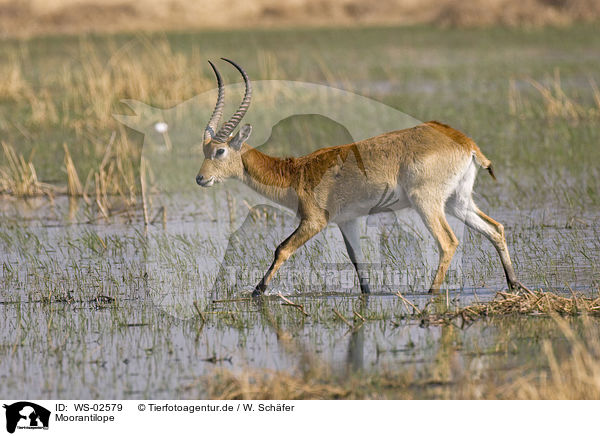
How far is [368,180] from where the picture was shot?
759cm

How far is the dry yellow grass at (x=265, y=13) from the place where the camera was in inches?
1276

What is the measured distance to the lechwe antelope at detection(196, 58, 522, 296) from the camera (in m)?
7.42

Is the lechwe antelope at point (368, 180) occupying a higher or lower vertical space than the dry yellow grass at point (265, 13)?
lower

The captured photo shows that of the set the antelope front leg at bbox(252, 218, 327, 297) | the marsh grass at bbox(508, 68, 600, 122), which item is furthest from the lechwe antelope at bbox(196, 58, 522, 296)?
the marsh grass at bbox(508, 68, 600, 122)

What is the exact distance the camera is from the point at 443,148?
7.46 metres

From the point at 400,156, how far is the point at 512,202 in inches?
134

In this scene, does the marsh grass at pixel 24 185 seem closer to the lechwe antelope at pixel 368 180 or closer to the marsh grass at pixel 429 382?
the lechwe antelope at pixel 368 180

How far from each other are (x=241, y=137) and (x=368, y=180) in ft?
3.47

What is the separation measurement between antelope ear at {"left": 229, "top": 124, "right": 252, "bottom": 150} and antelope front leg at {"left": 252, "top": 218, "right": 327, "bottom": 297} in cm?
81

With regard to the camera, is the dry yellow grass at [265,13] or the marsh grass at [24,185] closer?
the marsh grass at [24,185]

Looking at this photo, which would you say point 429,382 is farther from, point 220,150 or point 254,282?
point 220,150

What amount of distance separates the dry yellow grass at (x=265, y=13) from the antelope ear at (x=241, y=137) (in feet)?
78.9
